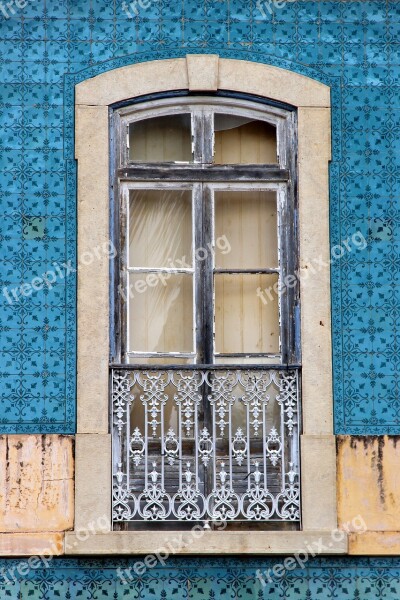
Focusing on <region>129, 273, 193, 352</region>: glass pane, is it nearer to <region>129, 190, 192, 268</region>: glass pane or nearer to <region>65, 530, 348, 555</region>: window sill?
<region>129, 190, 192, 268</region>: glass pane

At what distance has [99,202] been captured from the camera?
28.6 feet

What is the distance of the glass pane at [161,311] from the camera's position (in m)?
8.85

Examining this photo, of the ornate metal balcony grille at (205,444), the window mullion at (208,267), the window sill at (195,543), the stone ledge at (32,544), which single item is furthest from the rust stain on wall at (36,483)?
the window mullion at (208,267)

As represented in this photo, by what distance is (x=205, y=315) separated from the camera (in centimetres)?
877

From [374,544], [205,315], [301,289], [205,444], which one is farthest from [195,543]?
[301,289]

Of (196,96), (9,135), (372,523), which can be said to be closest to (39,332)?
(9,135)

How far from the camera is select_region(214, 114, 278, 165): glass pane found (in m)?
9.00

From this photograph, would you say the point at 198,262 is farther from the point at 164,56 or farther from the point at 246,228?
the point at 164,56

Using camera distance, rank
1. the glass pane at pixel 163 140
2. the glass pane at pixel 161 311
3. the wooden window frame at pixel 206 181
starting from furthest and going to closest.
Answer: the glass pane at pixel 163 140, the glass pane at pixel 161 311, the wooden window frame at pixel 206 181

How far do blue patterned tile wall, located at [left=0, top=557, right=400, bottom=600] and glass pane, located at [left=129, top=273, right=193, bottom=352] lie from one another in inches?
57.0

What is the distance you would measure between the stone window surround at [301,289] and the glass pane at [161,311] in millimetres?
300

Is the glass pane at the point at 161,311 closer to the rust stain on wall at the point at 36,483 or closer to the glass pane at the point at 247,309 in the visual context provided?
the glass pane at the point at 247,309

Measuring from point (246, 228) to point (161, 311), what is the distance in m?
0.80

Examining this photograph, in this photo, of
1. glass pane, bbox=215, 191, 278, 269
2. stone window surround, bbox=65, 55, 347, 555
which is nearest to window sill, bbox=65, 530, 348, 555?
stone window surround, bbox=65, 55, 347, 555
